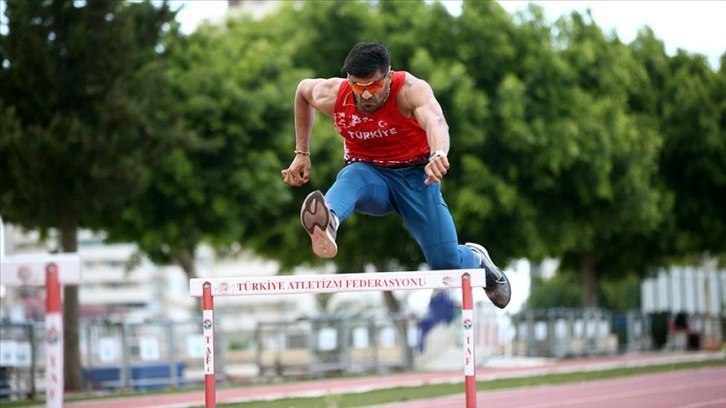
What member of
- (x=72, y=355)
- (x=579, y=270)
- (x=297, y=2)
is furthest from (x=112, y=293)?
(x=72, y=355)

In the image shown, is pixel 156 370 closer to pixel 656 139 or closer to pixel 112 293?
pixel 656 139

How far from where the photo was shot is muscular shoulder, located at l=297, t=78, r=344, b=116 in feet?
30.8

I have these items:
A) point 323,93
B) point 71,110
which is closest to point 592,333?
point 71,110

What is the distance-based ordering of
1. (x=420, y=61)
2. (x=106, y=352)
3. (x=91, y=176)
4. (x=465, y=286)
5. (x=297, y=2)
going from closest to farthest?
(x=465, y=286) → (x=91, y=176) → (x=106, y=352) → (x=420, y=61) → (x=297, y=2)

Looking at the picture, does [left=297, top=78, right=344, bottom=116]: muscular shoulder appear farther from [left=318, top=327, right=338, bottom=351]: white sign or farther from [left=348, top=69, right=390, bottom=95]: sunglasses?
[left=318, top=327, right=338, bottom=351]: white sign

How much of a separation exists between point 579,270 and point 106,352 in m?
27.2

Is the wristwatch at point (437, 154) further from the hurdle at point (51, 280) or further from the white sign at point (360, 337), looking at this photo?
the white sign at point (360, 337)

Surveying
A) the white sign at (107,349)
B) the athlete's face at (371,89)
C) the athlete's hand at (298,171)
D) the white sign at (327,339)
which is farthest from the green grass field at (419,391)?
the white sign at (327,339)

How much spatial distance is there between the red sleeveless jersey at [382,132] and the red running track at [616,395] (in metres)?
4.71

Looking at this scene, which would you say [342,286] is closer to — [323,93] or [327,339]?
[323,93]

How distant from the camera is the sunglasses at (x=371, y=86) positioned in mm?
8930

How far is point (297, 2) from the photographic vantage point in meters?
35.8

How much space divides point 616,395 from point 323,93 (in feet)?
26.8

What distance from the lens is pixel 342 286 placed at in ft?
26.0
